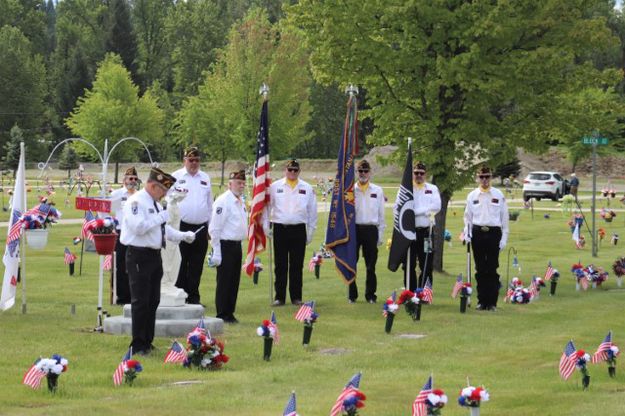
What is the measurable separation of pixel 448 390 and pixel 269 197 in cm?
752

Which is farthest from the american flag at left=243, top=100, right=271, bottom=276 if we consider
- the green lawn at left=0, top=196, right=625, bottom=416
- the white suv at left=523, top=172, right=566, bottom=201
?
the white suv at left=523, top=172, right=566, bottom=201

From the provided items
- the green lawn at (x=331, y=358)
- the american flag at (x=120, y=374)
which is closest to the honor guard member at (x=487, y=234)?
the green lawn at (x=331, y=358)

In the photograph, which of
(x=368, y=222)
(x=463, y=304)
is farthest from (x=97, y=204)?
(x=463, y=304)

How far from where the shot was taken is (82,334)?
1453 centimetres

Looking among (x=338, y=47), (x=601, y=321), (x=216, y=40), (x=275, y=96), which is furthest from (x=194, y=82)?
(x=601, y=321)

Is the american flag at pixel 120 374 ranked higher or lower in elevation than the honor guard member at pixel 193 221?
lower

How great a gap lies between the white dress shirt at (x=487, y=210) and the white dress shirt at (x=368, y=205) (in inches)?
58.1

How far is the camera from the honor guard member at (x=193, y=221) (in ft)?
56.4

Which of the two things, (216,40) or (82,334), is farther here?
(216,40)

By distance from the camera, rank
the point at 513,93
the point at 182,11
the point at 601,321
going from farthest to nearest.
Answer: the point at 182,11
the point at 513,93
the point at 601,321

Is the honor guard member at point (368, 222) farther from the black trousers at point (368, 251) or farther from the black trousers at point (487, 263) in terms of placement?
the black trousers at point (487, 263)

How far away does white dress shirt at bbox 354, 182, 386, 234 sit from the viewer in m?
19.1

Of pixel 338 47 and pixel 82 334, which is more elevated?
pixel 338 47

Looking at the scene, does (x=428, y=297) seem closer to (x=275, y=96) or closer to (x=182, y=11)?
(x=275, y=96)
